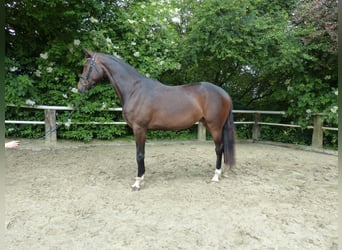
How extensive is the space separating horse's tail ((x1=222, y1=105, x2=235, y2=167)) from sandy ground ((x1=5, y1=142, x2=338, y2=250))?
0.90ft

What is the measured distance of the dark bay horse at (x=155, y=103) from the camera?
10.0 feet

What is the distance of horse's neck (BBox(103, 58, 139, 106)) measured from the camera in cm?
311

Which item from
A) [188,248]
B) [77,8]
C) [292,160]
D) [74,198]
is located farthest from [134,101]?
[292,160]

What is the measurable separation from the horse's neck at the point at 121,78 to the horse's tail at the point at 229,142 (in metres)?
1.31

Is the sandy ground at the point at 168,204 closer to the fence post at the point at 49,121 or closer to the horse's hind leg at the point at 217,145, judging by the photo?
the horse's hind leg at the point at 217,145

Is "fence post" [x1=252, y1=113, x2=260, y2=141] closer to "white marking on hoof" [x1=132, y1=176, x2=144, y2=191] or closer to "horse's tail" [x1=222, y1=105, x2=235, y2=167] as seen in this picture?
"horse's tail" [x1=222, y1=105, x2=235, y2=167]

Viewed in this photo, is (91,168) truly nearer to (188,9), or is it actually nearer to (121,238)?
(121,238)

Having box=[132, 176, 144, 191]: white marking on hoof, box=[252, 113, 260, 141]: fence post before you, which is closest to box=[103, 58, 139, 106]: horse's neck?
box=[132, 176, 144, 191]: white marking on hoof

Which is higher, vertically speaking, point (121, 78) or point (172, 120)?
point (121, 78)

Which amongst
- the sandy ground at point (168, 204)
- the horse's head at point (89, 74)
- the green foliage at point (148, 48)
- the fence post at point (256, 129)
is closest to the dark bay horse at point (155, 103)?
the horse's head at point (89, 74)

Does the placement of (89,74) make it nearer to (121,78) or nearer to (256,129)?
(121,78)

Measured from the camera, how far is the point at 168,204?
2.52 metres

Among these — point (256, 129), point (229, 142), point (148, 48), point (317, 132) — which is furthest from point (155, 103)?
point (256, 129)

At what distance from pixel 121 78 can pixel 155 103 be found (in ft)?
1.70
